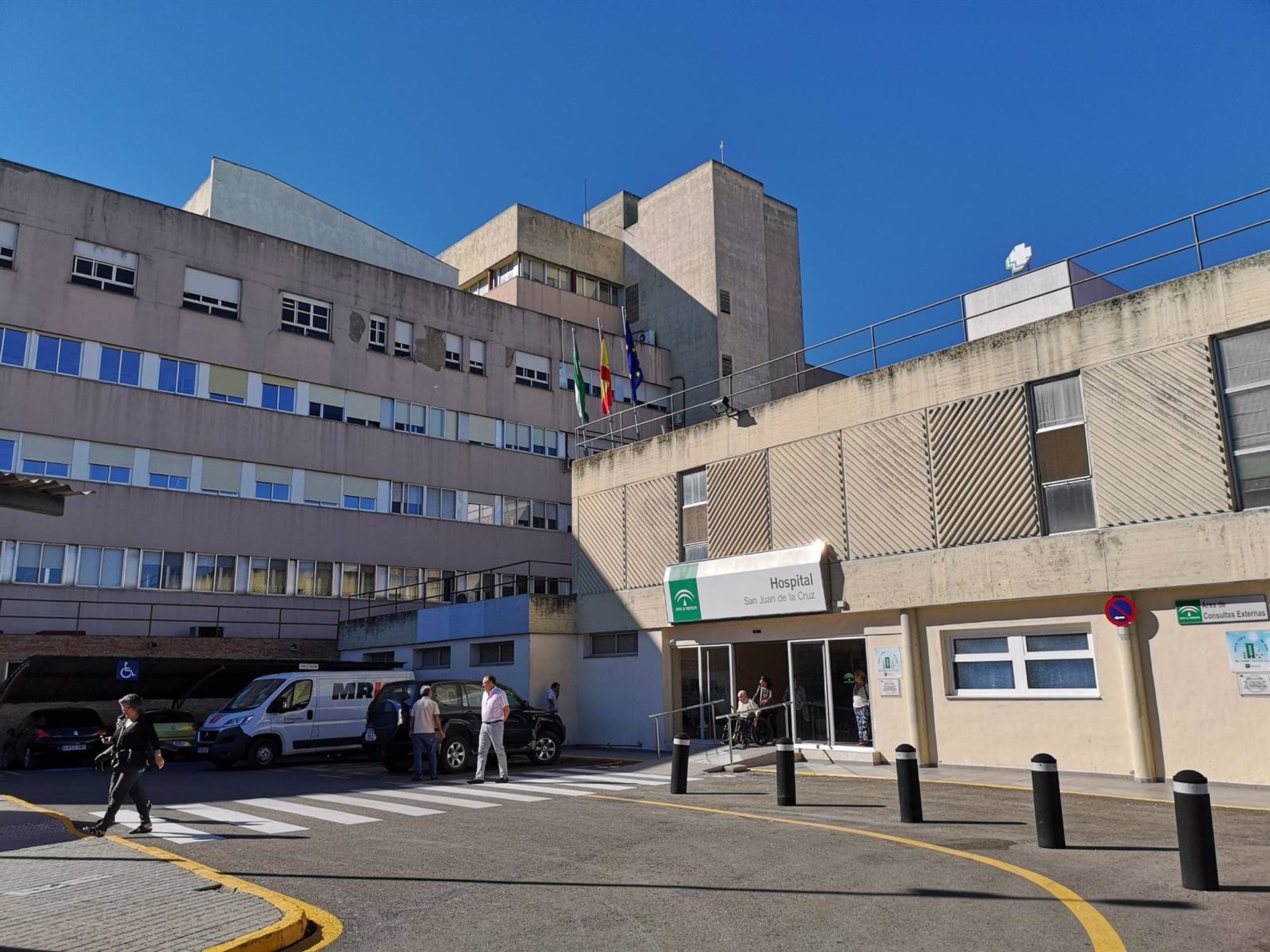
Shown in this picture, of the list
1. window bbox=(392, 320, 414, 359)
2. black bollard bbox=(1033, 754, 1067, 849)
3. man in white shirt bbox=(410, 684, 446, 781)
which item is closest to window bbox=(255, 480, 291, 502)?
window bbox=(392, 320, 414, 359)

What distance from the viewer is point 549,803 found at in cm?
1335

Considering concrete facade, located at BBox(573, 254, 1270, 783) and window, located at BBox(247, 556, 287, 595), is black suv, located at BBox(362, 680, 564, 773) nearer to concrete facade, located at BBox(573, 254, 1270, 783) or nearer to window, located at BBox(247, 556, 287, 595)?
concrete facade, located at BBox(573, 254, 1270, 783)

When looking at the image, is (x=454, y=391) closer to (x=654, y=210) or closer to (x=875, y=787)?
(x=654, y=210)

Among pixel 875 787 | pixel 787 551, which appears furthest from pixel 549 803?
pixel 787 551

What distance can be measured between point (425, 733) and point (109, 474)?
2003cm

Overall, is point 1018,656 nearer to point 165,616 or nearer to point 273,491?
point 165,616

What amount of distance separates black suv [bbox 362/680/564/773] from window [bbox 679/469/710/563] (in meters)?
5.07

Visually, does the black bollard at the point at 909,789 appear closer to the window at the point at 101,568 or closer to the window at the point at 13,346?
the window at the point at 101,568

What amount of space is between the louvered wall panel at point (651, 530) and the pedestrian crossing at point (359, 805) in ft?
22.4

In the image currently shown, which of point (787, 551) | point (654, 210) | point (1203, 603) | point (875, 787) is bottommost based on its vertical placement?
point (875, 787)

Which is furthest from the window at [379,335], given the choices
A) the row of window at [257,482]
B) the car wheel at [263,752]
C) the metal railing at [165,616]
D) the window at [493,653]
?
the car wheel at [263,752]

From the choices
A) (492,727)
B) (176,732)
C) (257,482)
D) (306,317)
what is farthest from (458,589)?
(492,727)

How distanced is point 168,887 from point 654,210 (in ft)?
151

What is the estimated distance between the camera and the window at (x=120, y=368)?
3183 centimetres
